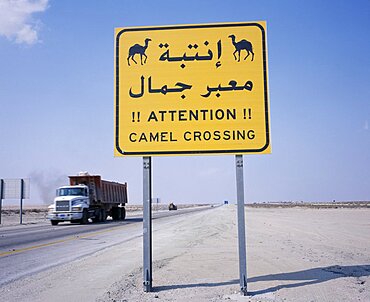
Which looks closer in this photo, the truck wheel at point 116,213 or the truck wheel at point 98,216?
the truck wheel at point 98,216

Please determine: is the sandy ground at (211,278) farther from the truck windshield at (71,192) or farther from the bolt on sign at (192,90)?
the truck windshield at (71,192)

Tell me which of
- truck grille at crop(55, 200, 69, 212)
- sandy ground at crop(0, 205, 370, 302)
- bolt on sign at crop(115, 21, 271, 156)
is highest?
bolt on sign at crop(115, 21, 271, 156)

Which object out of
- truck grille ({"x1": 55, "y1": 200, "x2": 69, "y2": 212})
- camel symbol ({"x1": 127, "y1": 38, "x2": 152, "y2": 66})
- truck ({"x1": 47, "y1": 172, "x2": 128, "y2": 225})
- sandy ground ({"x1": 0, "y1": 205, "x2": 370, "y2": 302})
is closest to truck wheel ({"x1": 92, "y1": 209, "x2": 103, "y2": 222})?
truck ({"x1": 47, "y1": 172, "x2": 128, "y2": 225})

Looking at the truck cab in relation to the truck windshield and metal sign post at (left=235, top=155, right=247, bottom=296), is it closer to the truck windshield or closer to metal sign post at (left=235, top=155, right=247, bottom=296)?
the truck windshield

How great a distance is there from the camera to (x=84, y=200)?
31.6 m

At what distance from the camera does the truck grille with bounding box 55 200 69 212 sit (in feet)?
102

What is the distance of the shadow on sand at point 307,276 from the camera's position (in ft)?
24.5

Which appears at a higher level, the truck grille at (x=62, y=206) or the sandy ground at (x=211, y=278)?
the truck grille at (x=62, y=206)

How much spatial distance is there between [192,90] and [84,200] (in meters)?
25.6

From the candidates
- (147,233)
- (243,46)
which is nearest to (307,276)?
(147,233)

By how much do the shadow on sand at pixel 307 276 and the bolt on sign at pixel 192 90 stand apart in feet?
8.08

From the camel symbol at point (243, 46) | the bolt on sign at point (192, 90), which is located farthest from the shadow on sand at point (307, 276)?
the camel symbol at point (243, 46)

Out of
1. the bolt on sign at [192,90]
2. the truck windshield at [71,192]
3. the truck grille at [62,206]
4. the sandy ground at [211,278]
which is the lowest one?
the sandy ground at [211,278]

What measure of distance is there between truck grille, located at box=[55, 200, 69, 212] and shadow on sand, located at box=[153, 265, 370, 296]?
82.2ft
